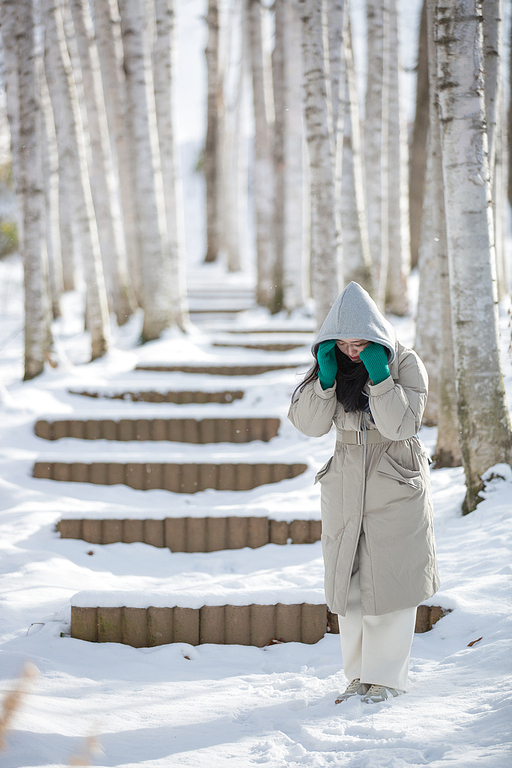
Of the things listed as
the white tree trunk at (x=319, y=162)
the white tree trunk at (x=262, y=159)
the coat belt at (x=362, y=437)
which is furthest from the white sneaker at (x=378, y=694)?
the white tree trunk at (x=262, y=159)

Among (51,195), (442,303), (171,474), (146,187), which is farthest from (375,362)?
(51,195)

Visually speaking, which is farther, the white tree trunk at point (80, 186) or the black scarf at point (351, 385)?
the white tree trunk at point (80, 186)

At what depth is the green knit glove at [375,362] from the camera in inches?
90.0

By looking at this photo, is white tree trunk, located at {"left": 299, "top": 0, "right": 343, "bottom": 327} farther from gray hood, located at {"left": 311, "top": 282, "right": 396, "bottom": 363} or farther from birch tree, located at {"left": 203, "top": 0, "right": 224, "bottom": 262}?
birch tree, located at {"left": 203, "top": 0, "right": 224, "bottom": 262}

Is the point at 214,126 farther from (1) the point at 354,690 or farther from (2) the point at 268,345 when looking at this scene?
(1) the point at 354,690

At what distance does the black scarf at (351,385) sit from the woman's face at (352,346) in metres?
0.04

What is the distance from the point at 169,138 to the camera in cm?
907

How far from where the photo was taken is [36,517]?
14.3ft

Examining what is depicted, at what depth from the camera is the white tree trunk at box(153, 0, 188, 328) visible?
8.84 meters

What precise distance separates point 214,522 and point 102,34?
8280mm

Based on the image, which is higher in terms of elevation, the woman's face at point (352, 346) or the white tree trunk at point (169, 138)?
the white tree trunk at point (169, 138)

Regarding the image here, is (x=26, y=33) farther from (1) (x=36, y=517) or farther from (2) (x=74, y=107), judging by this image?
(1) (x=36, y=517)

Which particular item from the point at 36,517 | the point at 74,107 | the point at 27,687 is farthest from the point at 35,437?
the point at 74,107

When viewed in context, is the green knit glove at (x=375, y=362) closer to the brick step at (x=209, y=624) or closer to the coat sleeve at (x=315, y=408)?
the coat sleeve at (x=315, y=408)
